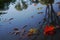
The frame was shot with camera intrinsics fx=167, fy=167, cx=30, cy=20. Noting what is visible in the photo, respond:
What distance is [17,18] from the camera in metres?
1.89

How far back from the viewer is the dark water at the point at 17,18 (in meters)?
1.68

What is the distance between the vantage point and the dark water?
1.68 meters

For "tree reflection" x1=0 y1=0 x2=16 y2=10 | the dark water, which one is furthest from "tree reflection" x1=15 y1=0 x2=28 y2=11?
"tree reflection" x1=0 y1=0 x2=16 y2=10

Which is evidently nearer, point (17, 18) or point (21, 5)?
point (17, 18)

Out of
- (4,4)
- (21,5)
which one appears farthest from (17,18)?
(4,4)

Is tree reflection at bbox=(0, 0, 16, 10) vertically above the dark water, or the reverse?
tree reflection at bbox=(0, 0, 16, 10)

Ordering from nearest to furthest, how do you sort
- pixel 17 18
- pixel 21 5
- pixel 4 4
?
pixel 17 18 → pixel 21 5 → pixel 4 4

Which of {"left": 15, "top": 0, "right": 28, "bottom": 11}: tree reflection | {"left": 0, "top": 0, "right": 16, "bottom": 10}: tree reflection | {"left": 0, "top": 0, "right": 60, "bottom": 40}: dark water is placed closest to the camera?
{"left": 0, "top": 0, "right": 60, "bottom": 40}: dark water

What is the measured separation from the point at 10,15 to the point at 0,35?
0.41 metres

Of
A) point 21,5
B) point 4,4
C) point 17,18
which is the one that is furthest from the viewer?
point 4,4

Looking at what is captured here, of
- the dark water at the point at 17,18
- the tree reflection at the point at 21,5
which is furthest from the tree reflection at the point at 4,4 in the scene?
the tree reflection at the point at 21,5

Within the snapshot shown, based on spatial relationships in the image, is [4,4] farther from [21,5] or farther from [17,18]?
[17,18]

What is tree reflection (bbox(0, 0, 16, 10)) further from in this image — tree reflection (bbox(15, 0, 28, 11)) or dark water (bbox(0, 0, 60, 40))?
tree reflection (bbox(15, 0, 28, 11))

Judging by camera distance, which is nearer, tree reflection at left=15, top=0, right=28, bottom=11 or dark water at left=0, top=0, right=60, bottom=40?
dark water at left=0, top=0, right=60, bottom=40
